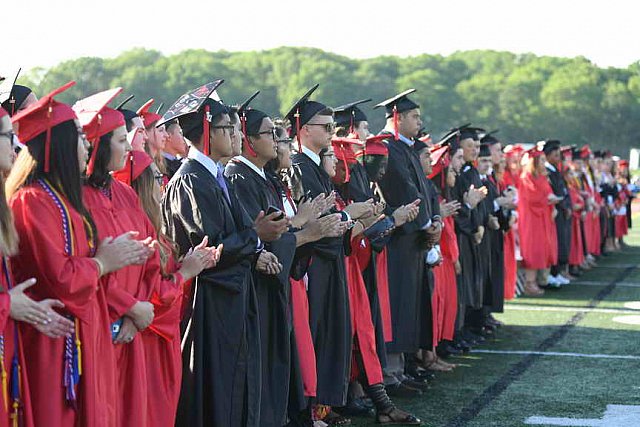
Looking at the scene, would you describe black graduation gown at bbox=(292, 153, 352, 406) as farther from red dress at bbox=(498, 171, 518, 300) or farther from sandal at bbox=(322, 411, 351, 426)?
red dress at bbox=(498, 171, 518, 300)

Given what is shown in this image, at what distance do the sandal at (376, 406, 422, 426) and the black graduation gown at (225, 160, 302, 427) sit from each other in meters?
1.23

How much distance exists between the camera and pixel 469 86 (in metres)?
94.4

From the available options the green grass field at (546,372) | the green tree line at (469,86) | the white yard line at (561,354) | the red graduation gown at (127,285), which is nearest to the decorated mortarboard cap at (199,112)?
the red graduation gown at (127,285)

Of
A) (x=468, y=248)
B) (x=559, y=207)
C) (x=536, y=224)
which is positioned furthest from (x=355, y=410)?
(x=559, y=207)

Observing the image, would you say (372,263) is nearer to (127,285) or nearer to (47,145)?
(127,285)

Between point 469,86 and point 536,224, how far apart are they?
79.8 metres

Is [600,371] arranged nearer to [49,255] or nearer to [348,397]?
[348,397]

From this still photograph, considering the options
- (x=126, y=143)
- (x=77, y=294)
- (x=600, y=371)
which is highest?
(x=126, y=143)

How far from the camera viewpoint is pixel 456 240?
34.8 ft

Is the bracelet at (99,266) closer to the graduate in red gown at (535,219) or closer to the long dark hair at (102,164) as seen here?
the long dark hair at (102,164)

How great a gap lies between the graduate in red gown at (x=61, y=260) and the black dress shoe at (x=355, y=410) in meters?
3.44

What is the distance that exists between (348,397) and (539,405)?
1.38 metres

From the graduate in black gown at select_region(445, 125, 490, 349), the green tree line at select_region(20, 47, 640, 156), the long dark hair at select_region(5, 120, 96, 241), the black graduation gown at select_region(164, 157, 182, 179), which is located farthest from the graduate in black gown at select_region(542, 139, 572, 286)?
the green tree line at select_region(20, 47, 640, 156)

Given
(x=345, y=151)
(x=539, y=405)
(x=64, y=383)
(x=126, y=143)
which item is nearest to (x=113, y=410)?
(x=64, y=383)
